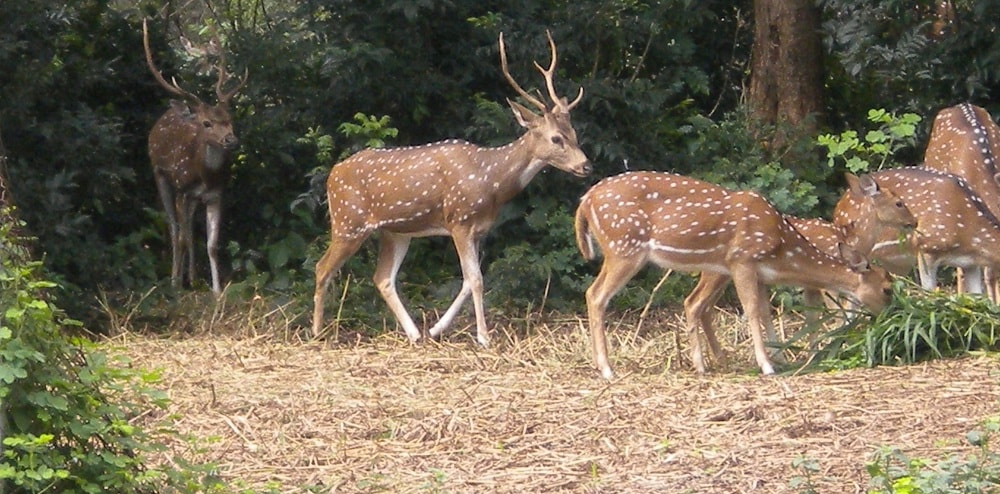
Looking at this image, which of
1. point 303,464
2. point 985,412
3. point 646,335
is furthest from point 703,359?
point 303,464

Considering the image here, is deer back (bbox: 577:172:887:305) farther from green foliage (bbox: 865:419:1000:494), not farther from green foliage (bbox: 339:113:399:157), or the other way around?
green foliage (bbox: 339:113:399:157)

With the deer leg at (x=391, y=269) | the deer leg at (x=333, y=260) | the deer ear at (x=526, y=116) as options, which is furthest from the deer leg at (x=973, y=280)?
the deer leg at (x=333, y=260)

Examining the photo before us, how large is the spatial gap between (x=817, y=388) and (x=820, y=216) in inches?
167

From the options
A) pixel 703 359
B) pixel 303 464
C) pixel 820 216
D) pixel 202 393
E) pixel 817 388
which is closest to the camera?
pixel 303 464

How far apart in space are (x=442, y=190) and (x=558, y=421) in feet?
11.8

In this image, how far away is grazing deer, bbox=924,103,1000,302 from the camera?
1135 cm

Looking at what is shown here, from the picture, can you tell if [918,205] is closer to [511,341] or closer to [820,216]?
[820,216]

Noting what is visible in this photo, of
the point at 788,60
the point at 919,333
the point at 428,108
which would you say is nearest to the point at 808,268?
the point at 919,333

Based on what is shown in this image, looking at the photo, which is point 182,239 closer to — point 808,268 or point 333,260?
point 333,260

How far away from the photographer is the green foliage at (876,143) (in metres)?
12.2

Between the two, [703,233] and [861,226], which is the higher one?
[703,233]

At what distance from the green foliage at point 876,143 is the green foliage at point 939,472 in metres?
5.73

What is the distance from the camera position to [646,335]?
432 inches

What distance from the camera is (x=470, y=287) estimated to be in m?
11.0
